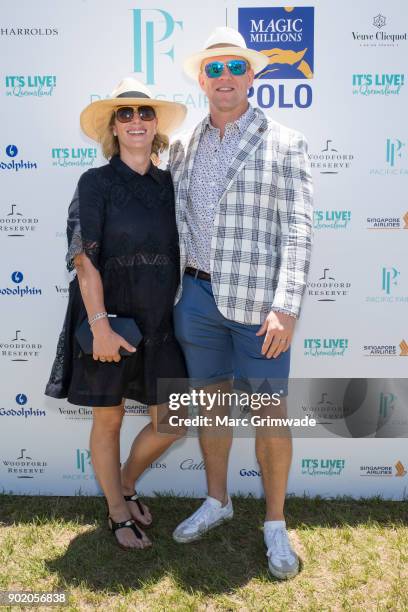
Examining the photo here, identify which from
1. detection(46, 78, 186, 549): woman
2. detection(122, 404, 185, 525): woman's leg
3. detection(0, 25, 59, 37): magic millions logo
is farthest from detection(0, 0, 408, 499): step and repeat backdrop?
detection(46, 78, 186, 549): woman

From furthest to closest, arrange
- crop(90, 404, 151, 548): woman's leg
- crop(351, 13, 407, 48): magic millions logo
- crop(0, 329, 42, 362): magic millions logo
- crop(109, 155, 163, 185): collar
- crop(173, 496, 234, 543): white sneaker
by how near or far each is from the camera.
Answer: crop(0, 329, 42, 362): magic millions logo
crop(351, 13, 407, 48): magic millions logo
crop(173, 496, 234, 543): white sneaker
crop(90, 404, 151, 548): woman's leg
crop(109, 155, 163, 185): collar

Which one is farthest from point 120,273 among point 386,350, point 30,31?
point 386,350

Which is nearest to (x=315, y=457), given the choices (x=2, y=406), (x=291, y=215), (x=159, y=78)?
(x=291, y=215)

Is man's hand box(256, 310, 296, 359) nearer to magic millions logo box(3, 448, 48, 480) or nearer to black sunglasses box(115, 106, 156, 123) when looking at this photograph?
black sunglasses box(115, 106, 156, 123)

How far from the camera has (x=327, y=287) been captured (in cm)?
329

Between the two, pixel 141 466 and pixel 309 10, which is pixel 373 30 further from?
pixel 141 466

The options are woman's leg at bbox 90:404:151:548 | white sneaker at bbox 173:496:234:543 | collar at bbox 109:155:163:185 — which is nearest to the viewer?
collar at bbox 109:155:163:185

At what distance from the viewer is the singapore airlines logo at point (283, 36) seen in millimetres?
3039

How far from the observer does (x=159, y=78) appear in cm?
311

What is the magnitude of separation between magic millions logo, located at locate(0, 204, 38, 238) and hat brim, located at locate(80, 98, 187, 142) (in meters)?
0.69

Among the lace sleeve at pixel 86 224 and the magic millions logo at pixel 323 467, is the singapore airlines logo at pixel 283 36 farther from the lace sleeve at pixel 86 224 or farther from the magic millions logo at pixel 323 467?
the magic millions logo at pixel 323 467

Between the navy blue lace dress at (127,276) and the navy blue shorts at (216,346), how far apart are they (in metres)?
0.07

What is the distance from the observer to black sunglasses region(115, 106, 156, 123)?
258 cm

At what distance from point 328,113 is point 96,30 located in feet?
4.29
